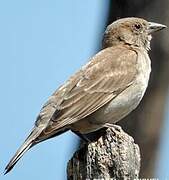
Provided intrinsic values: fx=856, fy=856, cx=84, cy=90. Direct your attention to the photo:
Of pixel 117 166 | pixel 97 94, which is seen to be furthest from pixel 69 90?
pixel 117 166

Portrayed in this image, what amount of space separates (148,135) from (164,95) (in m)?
0.51

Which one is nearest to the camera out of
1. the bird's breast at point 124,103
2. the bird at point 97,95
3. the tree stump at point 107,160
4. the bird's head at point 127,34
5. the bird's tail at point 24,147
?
the tree stump at point 107,160

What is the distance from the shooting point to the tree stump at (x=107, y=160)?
246 inches

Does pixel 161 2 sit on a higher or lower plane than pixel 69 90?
higher

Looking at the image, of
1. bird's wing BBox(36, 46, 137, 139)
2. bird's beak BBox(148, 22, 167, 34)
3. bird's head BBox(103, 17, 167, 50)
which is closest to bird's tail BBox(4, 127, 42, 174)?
bird's wing BBox(36, 46, 137, 139)

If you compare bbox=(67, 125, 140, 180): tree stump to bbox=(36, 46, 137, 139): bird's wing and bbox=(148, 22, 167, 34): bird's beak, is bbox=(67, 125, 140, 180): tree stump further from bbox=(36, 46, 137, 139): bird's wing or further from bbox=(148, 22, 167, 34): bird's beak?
bbox=(148, 22, 167, 34): bird's beak

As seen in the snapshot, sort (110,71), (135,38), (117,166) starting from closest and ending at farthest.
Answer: (117,166), (110,71), (135,38)

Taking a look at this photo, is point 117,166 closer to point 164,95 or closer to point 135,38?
point 164,95

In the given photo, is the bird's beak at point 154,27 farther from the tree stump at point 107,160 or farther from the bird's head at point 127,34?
the tree stump at point 107,160

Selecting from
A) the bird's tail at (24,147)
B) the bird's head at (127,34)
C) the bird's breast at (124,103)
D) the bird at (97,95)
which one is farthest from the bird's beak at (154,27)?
the bird's tail at (24,147)

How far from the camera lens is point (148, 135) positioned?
863 cm

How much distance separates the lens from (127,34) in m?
9.49

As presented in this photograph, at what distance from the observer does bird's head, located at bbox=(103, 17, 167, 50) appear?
Result: 926cm

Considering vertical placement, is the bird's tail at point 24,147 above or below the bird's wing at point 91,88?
below
